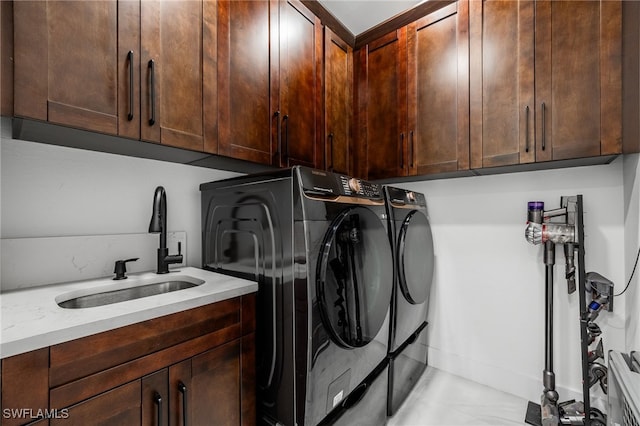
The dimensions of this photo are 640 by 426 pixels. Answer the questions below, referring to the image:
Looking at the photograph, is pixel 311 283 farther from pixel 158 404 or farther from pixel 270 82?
pixel 270 82

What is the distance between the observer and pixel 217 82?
4.63ft

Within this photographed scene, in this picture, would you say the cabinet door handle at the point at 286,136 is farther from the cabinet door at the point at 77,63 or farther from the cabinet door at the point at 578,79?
the cabinet door at the point at 578,79

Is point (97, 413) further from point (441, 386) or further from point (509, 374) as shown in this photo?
point (509, 374)

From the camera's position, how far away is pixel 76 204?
134 centimetres

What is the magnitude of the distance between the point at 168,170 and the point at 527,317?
2.63 metres

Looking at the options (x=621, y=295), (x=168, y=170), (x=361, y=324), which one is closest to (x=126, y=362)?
(x=361, y=324)

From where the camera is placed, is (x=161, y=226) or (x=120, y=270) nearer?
(x=120, y=270)

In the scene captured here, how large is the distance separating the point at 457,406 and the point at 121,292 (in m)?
2.20

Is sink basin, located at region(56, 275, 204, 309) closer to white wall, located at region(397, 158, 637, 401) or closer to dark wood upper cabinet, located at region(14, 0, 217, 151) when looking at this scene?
dark wood upper cabinet, located at region(14, 0, 217, 151)

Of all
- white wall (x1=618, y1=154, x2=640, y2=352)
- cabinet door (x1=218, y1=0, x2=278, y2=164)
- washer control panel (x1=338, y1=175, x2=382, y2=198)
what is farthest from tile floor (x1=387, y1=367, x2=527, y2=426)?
cabinet door (x1=218, y1=0, x2=278, y2=164)

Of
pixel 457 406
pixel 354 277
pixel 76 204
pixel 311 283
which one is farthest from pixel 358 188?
pixel 457 406

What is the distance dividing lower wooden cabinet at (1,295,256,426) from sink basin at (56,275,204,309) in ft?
1.26

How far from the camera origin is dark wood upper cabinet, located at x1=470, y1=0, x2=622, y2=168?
1.46 metres

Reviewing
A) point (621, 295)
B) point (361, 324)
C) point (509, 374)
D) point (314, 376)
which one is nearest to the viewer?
point (314, 376)
